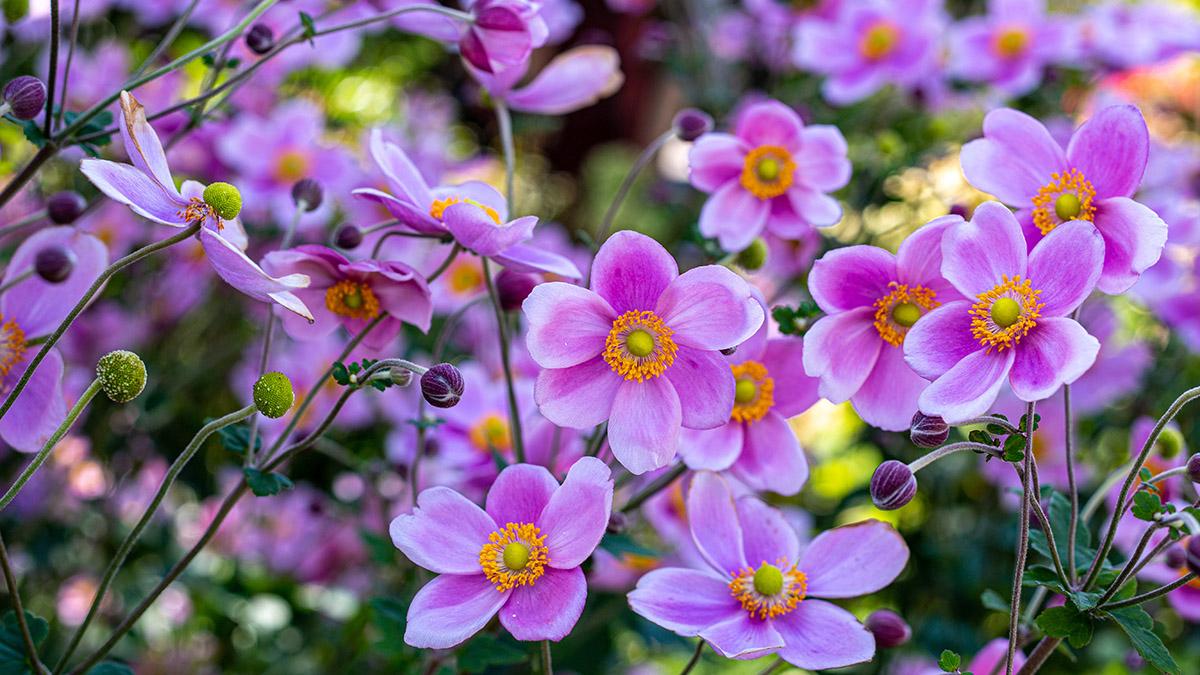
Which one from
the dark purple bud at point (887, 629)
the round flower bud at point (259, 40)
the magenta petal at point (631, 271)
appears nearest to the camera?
the magenta petal at point (631, 271)

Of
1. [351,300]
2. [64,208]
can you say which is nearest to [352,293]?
[351,300]

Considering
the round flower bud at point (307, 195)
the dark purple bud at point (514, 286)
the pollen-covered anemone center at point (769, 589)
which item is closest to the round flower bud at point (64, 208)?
the round flower bud at point (307, 195)

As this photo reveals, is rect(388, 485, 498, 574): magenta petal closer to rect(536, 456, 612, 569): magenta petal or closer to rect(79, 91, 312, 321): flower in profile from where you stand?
rect(536, 456, 612, 569): magenta petal

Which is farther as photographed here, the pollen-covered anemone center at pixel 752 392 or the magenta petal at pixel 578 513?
the pollen-covered anemone center at pixel 752 392

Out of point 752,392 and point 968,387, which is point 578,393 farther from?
point 968,387

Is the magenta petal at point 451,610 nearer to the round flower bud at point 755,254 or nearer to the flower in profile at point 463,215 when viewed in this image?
the flower in profile at point 463,215

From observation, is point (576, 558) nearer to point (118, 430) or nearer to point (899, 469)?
point (899, 469)

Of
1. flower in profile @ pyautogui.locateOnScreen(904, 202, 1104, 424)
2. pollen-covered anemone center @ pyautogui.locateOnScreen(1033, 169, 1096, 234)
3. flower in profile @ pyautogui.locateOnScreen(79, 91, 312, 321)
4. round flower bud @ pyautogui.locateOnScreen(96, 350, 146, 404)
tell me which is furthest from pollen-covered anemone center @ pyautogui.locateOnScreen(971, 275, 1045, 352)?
round flower bud @ pyautogui.locateOnScreen(96, 350, 146, 404)

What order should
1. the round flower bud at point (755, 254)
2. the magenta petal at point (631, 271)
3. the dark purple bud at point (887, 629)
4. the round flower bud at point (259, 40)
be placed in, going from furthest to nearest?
the round flower bud at point (755, 254) < the round flower bud at point (259, 40) < the dark purple bud at point (887, 629) < the magenta petal at point (631, 271)
